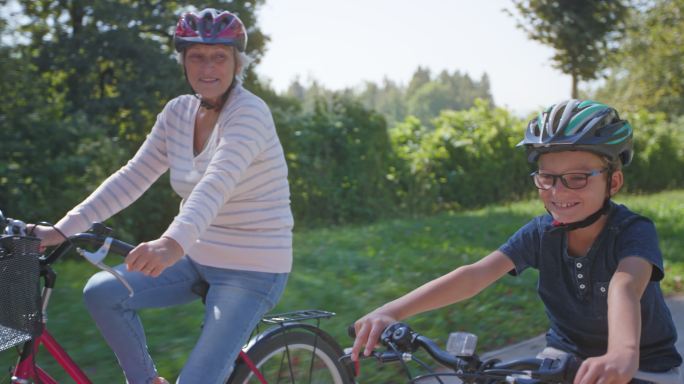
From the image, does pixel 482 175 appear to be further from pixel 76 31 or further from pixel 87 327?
pixel 87 327

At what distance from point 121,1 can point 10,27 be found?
2.42 metres

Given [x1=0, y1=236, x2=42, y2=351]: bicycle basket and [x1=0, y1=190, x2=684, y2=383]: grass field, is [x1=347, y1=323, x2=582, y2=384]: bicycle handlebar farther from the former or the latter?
[x1=0, y1=190, x2=684, y2=383]: grass field

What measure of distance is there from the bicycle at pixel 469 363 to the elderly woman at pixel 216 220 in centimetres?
99

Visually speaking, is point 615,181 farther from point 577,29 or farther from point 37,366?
point 577,29

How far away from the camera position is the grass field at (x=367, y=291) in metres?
4.95

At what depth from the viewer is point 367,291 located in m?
6.75

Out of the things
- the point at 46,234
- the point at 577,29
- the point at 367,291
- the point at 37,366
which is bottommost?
the point at 367,291

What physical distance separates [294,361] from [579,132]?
1503 mm

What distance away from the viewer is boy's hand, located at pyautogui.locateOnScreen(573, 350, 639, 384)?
1.73 metres

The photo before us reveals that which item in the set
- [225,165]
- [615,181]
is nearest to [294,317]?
[225,165]

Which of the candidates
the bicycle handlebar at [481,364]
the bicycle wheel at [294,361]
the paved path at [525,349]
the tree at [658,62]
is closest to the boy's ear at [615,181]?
the bicycle handlebar at [481,364]

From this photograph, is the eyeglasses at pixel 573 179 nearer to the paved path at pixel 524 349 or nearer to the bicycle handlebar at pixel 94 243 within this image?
the bicycle handlebar at pixel 94 243

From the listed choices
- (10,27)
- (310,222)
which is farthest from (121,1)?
(310,222)

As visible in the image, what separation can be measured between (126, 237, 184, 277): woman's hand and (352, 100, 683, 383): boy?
0.72m
